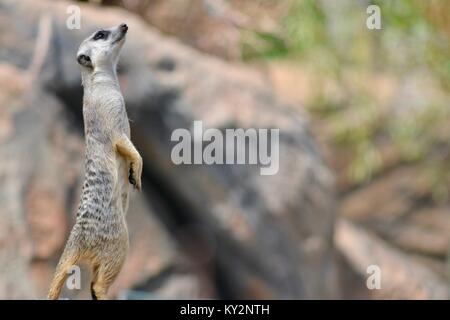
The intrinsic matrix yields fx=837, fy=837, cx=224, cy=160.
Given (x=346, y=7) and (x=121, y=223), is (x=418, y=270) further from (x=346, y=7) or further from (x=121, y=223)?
(x=121, y=223)

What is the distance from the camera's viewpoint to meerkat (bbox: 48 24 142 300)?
3.71 ft

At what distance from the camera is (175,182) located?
125 inches

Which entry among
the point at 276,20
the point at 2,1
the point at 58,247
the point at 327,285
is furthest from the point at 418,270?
the point at 2,1

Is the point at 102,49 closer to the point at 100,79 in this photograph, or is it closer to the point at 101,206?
the point at 100,79

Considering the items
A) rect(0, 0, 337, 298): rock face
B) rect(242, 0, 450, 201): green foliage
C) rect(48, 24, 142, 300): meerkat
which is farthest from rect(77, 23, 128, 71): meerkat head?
rect(242, 0, 450, 201): green foliage

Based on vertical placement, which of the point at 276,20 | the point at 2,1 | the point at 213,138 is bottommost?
the point at 213,138

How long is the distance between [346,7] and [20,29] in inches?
78.5

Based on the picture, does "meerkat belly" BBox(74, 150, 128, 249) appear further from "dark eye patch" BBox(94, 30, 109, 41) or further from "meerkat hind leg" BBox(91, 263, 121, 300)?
"dark eye patch" BBox(94, 30, 109, 41)

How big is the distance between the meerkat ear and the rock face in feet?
5.38

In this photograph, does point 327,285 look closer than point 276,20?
Yes

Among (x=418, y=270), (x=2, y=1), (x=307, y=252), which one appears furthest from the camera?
(x=418, y=270)

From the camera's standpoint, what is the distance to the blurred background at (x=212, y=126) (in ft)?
9.23

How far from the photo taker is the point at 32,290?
2.67 meters

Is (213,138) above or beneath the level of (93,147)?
above
